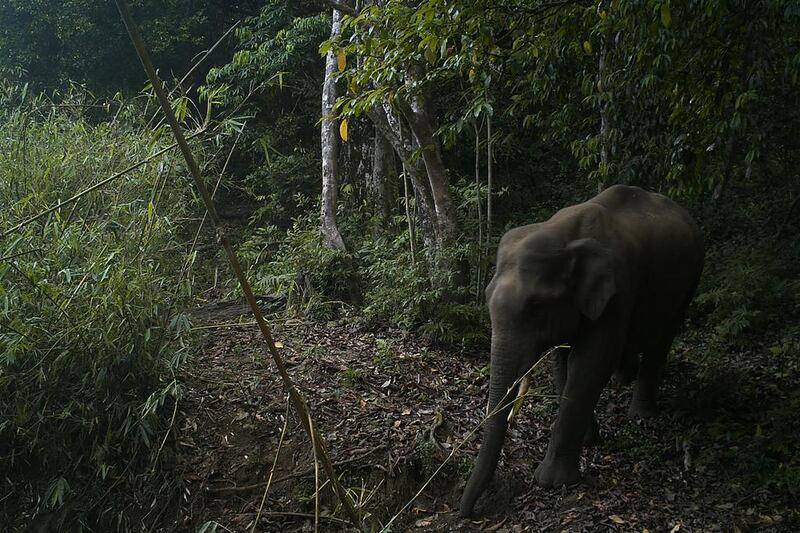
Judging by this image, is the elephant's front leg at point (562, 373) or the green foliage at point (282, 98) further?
the green foliage at point (282, 98)

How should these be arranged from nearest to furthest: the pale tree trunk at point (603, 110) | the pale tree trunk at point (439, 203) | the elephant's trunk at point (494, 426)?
1. the elephant's trunk at point (494, 426)
2. the pale tree trunk at point (603, 110)
3. the pale tree trunk at point (439, 203)

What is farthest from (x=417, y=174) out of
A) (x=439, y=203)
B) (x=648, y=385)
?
(x=648, y=385)

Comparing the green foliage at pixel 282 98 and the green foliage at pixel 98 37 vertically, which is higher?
the green foliage at pixel 98 37

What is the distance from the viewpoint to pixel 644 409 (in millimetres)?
5996

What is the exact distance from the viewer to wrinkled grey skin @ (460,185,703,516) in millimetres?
4578

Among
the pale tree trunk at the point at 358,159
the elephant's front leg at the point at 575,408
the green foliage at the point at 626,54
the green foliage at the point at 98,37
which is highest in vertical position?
the green foliage at the point at 98,37

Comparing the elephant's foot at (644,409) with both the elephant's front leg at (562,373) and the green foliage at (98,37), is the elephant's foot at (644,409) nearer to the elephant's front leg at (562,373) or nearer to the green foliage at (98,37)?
the elephant's front leg at (562,373)

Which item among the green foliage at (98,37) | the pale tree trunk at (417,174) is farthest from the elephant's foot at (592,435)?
the green foliage at (98,37)

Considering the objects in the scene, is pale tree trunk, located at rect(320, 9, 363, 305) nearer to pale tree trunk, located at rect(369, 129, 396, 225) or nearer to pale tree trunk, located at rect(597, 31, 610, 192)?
pale tree trunk, located at rect(369, 129, 396, 225)

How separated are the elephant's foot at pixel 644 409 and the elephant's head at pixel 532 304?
1575 millimetres

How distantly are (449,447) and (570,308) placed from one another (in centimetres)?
155

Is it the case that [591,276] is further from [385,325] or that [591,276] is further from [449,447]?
[385,325]

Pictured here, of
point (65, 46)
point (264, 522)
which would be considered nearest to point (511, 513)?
point (264, 522)

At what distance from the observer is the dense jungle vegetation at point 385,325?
15.9 ft
